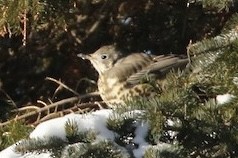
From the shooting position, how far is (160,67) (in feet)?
18.2

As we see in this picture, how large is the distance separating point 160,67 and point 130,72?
0.75 feet

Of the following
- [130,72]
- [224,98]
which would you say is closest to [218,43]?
[224,98]

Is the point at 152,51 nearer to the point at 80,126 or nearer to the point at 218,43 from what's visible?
the point at 218,43

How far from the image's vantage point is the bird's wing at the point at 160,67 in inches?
214

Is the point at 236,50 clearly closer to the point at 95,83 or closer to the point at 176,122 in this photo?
the point at 176,122

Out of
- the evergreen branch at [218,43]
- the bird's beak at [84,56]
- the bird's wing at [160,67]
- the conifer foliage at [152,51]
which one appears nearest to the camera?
the conifer foliage at [152,51]

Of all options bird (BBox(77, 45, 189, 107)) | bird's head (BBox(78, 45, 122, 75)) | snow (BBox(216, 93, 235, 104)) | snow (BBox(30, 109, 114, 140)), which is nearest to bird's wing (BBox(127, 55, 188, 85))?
bird (BBox(77, 45, 189, 107))

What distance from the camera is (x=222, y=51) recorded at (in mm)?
4711

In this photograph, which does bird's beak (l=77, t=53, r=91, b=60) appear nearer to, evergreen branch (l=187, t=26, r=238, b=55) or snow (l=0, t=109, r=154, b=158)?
evergreen branch (l=187, t=26, r=238, b=55)

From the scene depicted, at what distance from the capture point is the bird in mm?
5434

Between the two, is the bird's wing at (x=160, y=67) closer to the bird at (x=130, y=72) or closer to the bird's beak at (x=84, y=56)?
the bird at (x=130, y=72)

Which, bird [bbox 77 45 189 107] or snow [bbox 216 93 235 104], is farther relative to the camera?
bird [bbox 77 45 189 107]

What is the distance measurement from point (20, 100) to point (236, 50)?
223 cm

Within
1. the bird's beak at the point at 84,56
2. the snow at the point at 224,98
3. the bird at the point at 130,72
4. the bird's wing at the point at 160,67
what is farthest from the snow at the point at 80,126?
the bird's beak at the point at 84,56
